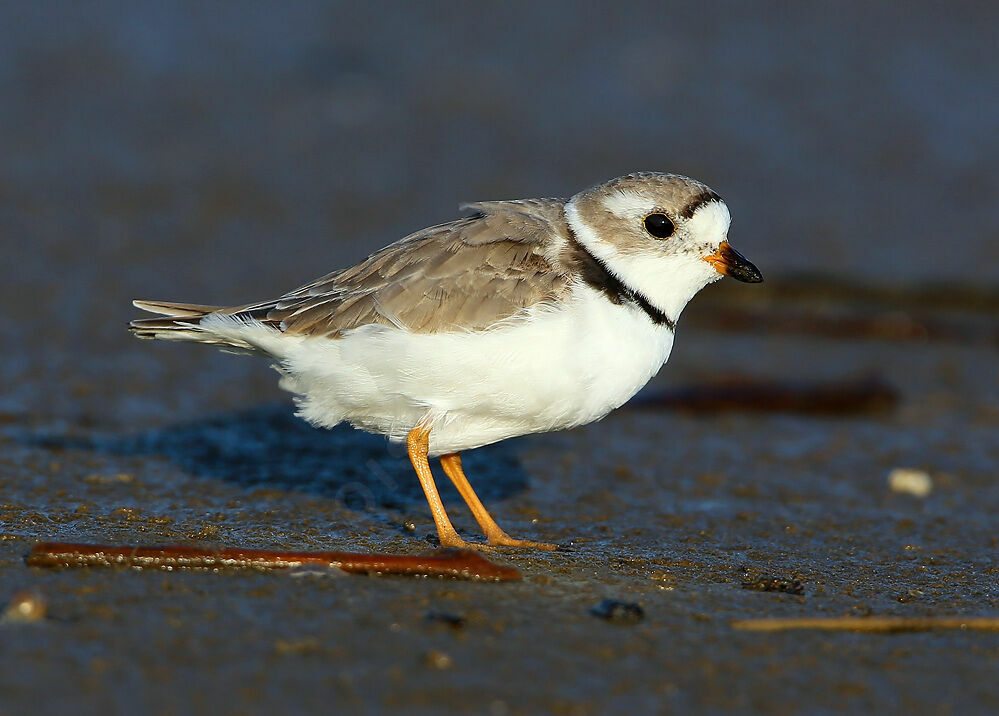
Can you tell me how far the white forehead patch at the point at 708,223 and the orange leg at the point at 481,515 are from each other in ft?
4.71

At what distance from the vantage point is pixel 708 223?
198 inches

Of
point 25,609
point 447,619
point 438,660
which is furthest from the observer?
point 447,619

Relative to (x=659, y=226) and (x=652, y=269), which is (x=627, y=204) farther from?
(x=652, y=269)

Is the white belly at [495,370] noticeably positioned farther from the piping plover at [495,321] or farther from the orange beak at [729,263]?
the orange beak at [729,263]

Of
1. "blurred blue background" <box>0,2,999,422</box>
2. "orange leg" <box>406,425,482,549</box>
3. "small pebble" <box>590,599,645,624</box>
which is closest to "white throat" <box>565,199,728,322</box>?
"orange leg" <box>406,425,482,549</box>

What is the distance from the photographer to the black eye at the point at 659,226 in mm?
5033

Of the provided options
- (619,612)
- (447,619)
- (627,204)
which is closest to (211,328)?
(627,204)

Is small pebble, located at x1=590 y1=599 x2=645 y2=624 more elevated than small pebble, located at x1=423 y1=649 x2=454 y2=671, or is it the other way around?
small pebble, located at x1=590 y1=599 x2=645 y2=624

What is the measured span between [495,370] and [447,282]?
1.48 feet

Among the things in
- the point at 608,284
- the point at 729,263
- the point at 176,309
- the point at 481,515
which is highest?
the point at 729,263

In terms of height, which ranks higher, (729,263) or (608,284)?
(729,263)

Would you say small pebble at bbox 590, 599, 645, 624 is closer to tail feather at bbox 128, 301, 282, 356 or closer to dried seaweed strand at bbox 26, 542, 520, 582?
dried seaweed strand at bbox 26, 542, 520, 582

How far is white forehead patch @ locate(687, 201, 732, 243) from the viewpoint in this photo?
5027 mm

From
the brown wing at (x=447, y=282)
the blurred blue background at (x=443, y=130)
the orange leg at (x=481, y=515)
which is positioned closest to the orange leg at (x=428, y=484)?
the orange leg at (x=481, y=515)
